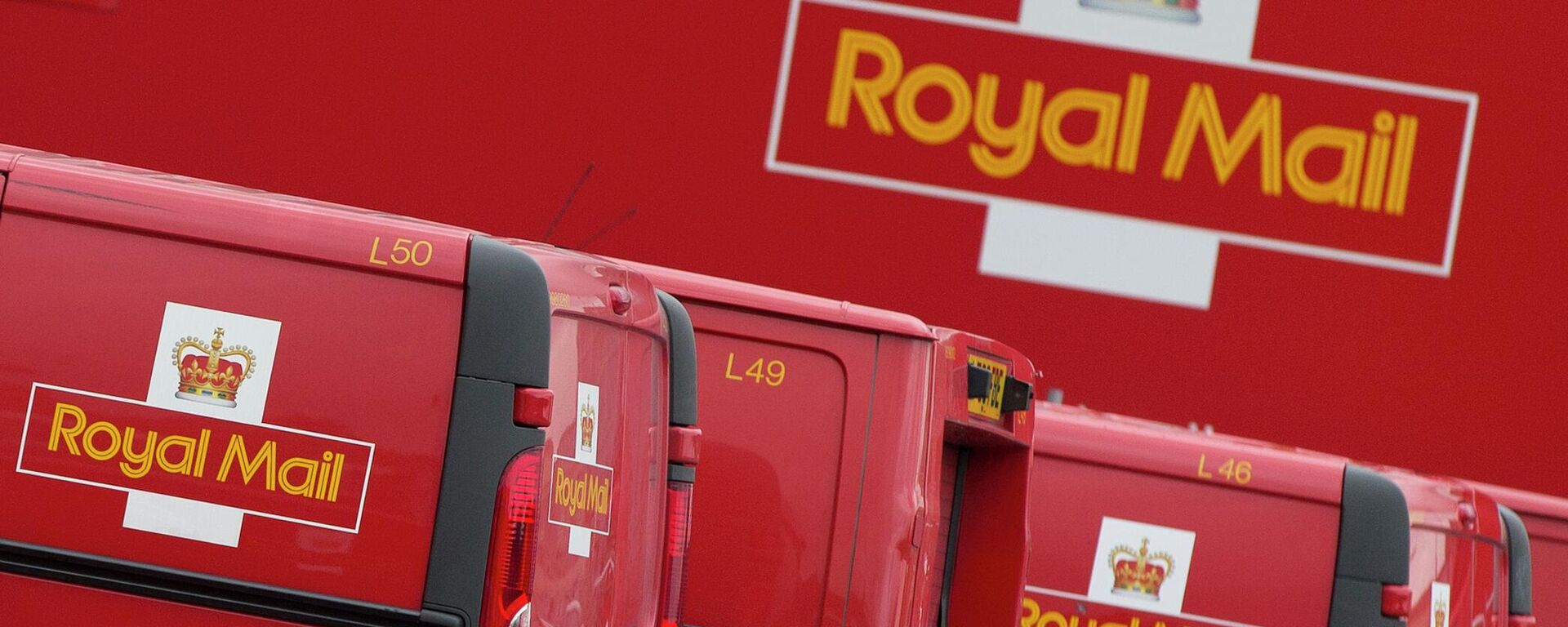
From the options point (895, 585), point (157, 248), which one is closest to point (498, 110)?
point (895, 585)

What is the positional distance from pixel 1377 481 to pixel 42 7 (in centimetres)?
808

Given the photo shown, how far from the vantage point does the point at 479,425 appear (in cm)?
302

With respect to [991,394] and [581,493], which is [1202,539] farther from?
[581,493]

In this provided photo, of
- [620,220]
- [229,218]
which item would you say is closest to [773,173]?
[620,220]

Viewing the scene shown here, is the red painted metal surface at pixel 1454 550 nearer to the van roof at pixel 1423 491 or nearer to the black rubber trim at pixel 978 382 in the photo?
the van roof at pixel 1423 491

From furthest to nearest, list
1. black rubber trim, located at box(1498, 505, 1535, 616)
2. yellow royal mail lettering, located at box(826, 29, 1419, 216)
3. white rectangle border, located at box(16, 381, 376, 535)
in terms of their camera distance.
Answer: yellow royal mail lettering, located at box(826, 29, 1419, 216) < black rubber trim, located at box(1498, 505, 1535, 616) < white rectangle border, located at box(16, 381, 376, 535)

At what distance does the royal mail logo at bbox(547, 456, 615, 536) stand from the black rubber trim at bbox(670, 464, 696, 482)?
522 millimetres

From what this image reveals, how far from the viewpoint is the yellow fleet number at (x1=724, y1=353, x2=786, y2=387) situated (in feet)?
15.6

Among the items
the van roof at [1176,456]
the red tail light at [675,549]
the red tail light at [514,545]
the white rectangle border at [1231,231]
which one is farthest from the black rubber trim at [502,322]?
the white rectangle border at [1231,231]

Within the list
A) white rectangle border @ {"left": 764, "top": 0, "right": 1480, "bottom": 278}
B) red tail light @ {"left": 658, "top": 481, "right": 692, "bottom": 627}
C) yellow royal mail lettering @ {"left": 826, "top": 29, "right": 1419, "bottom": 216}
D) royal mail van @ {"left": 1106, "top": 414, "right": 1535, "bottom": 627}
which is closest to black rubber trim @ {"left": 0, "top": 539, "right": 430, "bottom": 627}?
red tail light @ {"left": 658, "top": 481, "right": 692, "bottom": 627}

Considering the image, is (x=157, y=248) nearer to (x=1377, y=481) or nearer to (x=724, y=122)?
(x=1377, y=481)

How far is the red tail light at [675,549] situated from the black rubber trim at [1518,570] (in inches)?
161

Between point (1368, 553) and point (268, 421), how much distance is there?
4.21m

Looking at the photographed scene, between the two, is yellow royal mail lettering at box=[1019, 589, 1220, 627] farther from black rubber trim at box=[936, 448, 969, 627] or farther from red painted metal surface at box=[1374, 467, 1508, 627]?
red painted metal surface at box=[1374, 467, 1508, 627]
